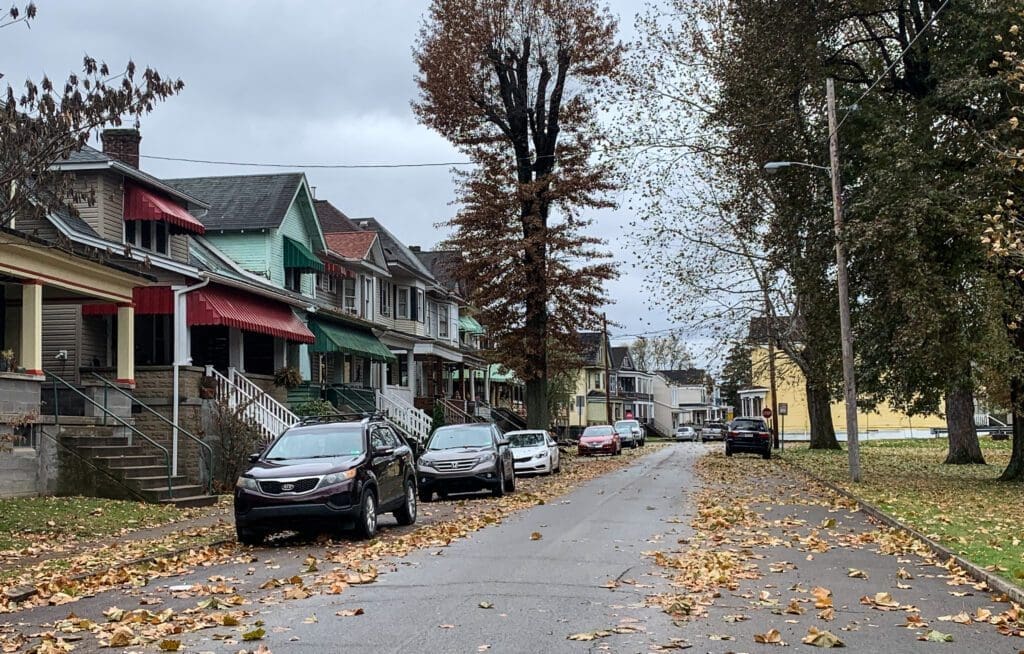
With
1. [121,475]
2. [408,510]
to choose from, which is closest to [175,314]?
[121,475]

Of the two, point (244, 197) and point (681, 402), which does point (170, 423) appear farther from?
point (681, 402)

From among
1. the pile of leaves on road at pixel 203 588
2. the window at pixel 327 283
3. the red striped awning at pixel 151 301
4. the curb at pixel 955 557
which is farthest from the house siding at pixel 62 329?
the curb at pixel 955 557

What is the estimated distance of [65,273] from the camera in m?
20.8

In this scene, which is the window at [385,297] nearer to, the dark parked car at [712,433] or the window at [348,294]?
the window at [348,294]

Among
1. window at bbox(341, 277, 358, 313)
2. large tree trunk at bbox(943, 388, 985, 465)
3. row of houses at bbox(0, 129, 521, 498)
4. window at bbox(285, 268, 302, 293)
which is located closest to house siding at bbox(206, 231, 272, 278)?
row of houses at bbox(0, 129, 521, 498)

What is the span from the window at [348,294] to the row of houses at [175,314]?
9 cm

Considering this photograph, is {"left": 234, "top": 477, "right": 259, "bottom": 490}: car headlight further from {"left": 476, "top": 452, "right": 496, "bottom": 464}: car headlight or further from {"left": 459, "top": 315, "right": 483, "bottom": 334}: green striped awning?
{"left": 459, "top": 315, "right": 483, "bottom": 334}: green striped awning

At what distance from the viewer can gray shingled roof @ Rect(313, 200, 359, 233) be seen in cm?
4853

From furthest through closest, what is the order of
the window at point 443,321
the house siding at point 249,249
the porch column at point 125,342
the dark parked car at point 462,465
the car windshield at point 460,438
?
the window at point 443,321 < the house siding at point 249,249 < the car windshield at point 460,438 < the porch column at point 125,342 < the dark parked car at point 462,465

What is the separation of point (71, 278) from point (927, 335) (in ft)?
54.8

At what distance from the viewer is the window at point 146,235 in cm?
2717

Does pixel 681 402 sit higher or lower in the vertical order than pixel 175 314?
lower

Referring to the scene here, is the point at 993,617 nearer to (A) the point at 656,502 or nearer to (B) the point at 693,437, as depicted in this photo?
(A) the point at 656,502

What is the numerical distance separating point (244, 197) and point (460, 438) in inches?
617
